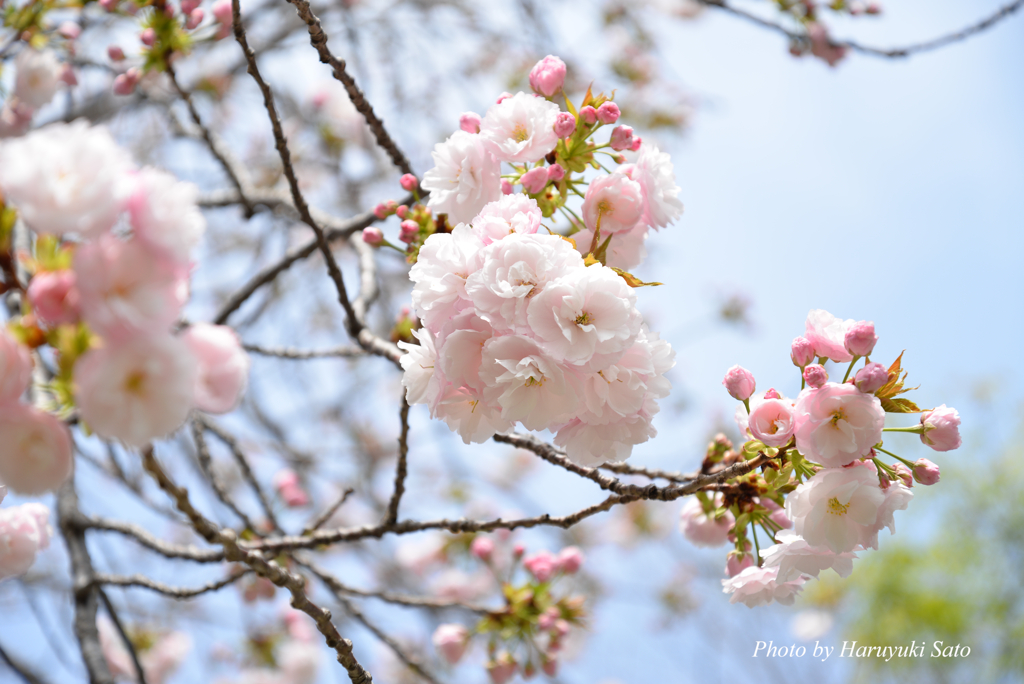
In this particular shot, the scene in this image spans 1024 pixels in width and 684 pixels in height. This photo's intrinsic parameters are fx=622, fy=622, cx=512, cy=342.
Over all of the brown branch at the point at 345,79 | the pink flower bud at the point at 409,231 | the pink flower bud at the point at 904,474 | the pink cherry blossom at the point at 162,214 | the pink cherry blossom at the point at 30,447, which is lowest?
the pink cherry blossom at the point at 30,447

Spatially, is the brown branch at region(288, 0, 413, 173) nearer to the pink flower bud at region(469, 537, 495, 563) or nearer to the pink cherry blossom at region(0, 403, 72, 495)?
the pink cherry blossom at region(0, 403, 72, 495)

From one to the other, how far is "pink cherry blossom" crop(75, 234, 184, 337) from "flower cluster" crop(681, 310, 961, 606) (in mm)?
757

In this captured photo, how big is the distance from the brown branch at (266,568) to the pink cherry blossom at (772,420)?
668 mm

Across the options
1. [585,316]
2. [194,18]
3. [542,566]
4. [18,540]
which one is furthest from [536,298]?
[194,18]

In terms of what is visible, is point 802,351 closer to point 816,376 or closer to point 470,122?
point 816,376

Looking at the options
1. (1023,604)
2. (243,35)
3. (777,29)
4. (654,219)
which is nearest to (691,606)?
(777,29)

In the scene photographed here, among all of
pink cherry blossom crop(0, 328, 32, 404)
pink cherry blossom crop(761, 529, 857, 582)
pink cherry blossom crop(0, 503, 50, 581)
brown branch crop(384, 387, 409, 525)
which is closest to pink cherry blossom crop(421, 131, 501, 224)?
brown branch crop(384, 387, 409, 525)

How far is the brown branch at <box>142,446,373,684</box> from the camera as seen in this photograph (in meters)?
0.72

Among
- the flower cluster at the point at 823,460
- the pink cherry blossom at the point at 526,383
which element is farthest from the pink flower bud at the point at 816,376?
the pink cherry blossom at the point at 526,383

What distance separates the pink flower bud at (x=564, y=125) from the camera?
1.00m

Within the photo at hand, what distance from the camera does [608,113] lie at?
3.37 feet

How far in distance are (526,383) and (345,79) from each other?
73 cm

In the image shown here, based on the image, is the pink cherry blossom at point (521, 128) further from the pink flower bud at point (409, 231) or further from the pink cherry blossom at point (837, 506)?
the pink cherry blossom at point (837, 506)

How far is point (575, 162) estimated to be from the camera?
42.4 inches
